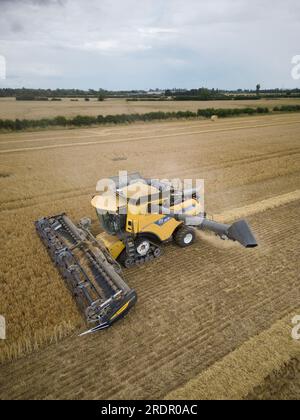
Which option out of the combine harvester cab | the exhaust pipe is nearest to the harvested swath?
the combine harvester cab

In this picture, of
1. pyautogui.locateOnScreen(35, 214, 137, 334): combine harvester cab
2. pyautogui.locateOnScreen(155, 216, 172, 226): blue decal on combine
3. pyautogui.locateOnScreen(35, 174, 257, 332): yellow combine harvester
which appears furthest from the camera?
pyautogui.locateOnScreen(155, 216, 172, 226): blue decal on combine

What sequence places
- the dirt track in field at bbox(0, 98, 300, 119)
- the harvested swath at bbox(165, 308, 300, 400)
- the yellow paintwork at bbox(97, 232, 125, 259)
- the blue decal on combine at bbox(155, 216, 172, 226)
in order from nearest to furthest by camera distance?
the harvested swath at bbox(165, 308, 300, 400)
the yellow paintwork at bbox(97, 232, 125, 259)
the blue decal on combine at bbox(155, 216, 172, 226)
the dirt track in field at bbox(0, 98, 300, 119)

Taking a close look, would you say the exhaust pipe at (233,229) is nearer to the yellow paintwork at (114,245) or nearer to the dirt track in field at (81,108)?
the yellow paintwork at (114,245)

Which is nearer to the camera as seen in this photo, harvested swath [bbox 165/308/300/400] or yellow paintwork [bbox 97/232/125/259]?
harvested swath [bbox 165/308/300/400]

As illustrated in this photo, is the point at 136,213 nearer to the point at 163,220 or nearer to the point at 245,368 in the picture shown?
the point at 163,220

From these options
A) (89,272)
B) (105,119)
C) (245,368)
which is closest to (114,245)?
(89,272)

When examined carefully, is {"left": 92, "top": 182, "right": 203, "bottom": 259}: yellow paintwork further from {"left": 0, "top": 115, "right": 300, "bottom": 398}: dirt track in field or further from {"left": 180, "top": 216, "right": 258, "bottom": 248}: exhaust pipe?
{"left": 0, "top": 115, "right": 300, "bottom": 398}: dirt track in field

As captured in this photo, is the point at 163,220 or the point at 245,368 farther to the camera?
the point at 163,220

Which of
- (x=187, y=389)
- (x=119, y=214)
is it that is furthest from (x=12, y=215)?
(x=187, y=389)

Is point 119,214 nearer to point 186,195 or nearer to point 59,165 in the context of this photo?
point 186,195
